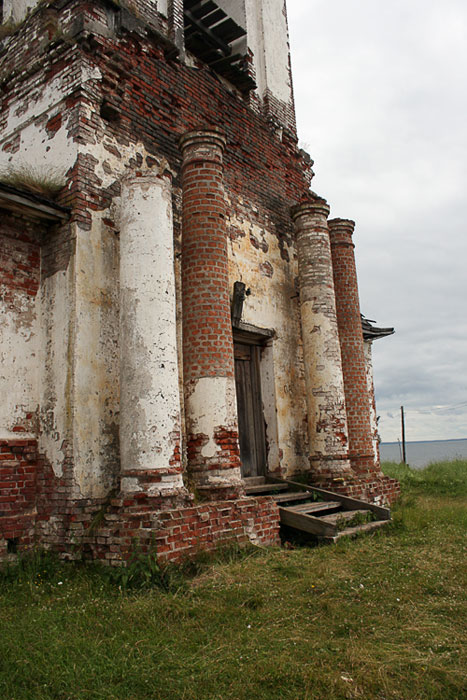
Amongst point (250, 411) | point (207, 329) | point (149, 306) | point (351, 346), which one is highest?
point (351, 346)

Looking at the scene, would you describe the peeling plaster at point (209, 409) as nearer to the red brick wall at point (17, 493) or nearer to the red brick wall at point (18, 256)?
the red brick wall at point (17, 493)

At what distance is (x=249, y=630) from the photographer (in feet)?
12.2

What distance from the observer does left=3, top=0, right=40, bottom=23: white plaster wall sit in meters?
8.00

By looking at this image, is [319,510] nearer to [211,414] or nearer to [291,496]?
[291,496]

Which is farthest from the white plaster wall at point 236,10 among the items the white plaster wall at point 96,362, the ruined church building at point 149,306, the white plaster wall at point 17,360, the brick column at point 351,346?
the white plaster wall at point 17,360

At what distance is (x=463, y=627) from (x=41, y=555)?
13.3ft

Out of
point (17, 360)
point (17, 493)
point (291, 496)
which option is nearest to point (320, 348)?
point (291, 496)

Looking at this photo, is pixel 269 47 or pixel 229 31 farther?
pixel 269 47

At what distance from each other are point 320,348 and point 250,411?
1.58 m

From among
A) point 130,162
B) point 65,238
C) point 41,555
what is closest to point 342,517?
point 41,555

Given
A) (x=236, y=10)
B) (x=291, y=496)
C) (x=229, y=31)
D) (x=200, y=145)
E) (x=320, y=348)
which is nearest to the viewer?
(x=200, y=145)

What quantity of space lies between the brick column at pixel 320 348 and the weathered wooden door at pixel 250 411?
84 centimetres

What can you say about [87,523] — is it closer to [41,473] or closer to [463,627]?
[41,473]

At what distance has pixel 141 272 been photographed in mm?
5863
